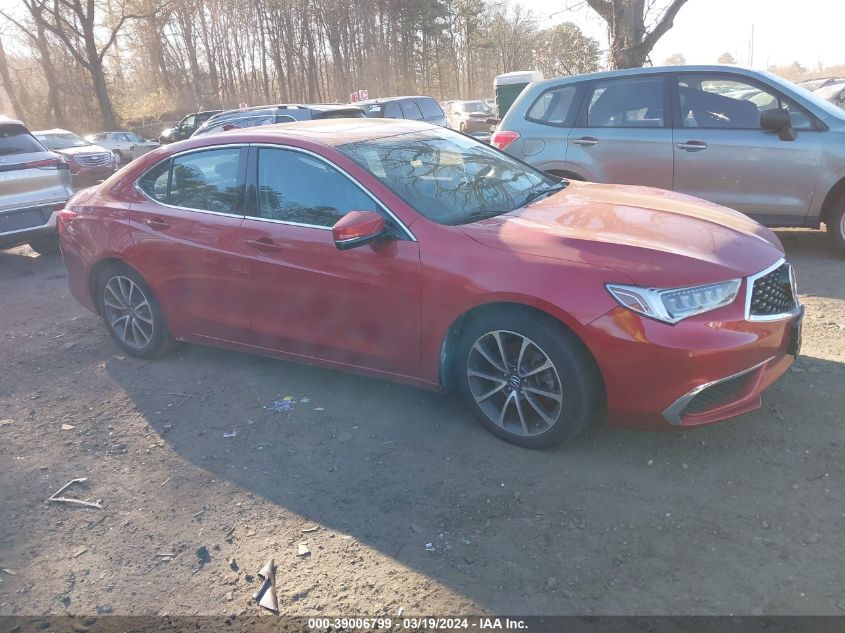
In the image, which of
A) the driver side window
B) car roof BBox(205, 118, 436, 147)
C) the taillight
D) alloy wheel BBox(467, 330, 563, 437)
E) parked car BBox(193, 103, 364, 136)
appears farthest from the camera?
parked car BBox(193, 103, 364, 136)

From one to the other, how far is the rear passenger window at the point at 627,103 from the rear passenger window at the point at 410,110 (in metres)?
10.6

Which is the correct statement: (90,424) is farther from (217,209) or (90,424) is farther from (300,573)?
(300,573)

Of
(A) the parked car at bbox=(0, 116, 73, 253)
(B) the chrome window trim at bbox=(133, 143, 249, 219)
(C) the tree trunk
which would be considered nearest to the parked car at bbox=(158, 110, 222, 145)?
(A) the parked car at bbox=(0, 116, 73, 253)

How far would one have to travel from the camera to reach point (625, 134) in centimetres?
696

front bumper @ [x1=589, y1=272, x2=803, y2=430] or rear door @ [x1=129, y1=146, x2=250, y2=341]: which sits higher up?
rear door @ [x1=129, y1=146, x2=250, y2=341]

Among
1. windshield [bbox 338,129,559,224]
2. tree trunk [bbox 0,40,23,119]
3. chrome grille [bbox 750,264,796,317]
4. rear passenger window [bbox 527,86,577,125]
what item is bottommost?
chrome grille [bbox 750,264,796,317]

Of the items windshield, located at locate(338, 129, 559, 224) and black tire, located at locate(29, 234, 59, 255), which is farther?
A: black tire, located at locate(29, 234, 59, 255)

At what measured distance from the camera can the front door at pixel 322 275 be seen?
3.85 m

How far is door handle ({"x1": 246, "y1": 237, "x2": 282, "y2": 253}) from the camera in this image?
4246mm

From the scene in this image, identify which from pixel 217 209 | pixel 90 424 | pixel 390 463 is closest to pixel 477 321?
pixel 390 463

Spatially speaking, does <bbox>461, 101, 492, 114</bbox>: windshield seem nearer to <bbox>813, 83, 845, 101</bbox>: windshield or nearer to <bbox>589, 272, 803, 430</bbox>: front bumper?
<bbox>813, 83, 845, 101</bbox>: windshield

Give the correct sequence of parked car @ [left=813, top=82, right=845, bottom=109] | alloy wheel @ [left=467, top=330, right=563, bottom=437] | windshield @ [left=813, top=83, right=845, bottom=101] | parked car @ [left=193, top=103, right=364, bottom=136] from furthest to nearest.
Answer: windshield @ [left=813, top=83, right=845, bottom=101] < parked car @ [left=813, top=82, right=845, bottom=109] < parked car @ [left=193, top=103, right=364, bottom=136] < alloy wheel @ [left=467, top=330, right=563, bottom=437]

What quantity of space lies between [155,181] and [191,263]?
0.79 meters

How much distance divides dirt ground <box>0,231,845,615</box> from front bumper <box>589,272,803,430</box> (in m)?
0.31
